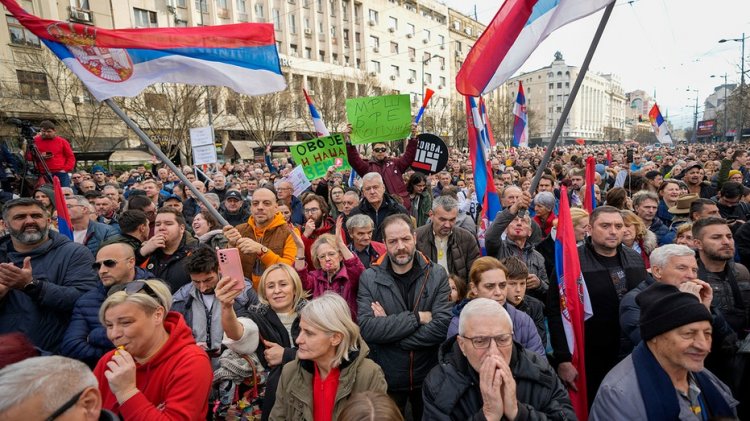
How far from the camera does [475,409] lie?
2.12 meters

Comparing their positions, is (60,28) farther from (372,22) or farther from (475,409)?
(372,22)

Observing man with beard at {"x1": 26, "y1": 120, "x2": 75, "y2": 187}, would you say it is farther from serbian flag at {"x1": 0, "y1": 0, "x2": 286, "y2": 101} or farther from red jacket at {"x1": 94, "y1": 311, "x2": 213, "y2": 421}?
red jacket at {"x1": 94, "y1": 311, "x2": 213, "y2": 421}

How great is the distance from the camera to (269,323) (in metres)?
2.94

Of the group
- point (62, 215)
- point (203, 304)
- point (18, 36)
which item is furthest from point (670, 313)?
point (18, 36)

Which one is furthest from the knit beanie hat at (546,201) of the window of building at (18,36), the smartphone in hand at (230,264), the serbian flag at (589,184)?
the window of building at (18,36)

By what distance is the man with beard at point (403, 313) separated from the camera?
2965mm

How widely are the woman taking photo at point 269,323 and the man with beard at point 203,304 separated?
202mm

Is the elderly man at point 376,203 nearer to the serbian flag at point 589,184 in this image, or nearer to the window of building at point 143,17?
the serbian flag at point 589,184

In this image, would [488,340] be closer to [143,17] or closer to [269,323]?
[269,323]

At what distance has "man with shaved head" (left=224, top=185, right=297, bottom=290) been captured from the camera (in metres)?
4.27

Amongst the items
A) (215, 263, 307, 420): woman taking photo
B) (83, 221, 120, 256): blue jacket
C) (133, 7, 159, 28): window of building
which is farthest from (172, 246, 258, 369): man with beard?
(133, 7, 159, 28): window of building

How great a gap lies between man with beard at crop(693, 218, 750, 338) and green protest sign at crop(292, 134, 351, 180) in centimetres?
469

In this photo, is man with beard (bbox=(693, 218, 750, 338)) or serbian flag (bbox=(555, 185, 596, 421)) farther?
serbian flag (bbox=(555, 185, 596, 421))

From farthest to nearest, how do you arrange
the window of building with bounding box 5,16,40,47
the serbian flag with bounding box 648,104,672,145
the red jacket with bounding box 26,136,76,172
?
the window of building with bounding box 5,16,40,47
the serbian flag with bounding box 648,104,672,145
the red jacket with bounding box 26,136,76,172
